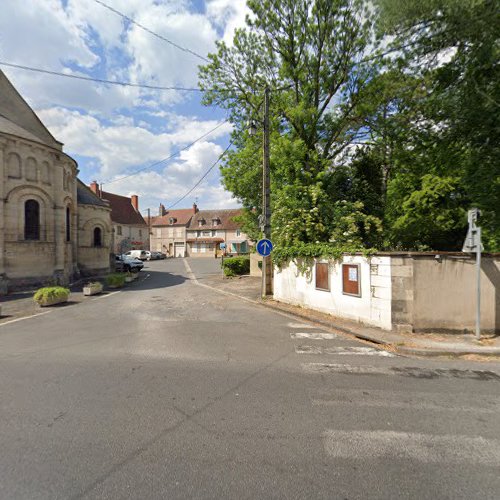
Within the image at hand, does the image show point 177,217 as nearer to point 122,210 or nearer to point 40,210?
point 122,210

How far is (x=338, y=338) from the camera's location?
7.09m

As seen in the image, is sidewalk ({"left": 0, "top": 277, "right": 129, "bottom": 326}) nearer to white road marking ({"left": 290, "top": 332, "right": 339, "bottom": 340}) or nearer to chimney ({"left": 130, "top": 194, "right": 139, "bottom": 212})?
white road marking ({"left": 290, "top": 332, "right": 339, "bottom": 340})

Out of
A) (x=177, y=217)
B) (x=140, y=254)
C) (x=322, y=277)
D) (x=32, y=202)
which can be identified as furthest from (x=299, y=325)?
(x=177, y=217)

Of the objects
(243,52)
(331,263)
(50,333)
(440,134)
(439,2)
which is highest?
(243,52)

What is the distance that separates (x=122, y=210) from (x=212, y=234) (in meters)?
16.8

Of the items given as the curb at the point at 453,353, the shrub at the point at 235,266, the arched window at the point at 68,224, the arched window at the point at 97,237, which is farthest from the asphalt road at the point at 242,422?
the arched window at the point at 97,237

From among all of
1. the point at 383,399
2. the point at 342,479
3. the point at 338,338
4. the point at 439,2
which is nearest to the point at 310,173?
the point at 439,2

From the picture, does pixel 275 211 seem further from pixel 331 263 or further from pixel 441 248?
pixel 441 248

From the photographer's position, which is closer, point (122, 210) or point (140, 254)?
point (140, 254)

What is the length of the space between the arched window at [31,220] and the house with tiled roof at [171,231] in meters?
37.7

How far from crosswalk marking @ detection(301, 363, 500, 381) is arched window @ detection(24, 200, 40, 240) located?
17992mm

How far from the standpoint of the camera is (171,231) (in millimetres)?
56281

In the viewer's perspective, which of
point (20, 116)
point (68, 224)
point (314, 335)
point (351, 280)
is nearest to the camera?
point (314, 335)

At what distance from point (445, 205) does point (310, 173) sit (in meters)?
7.26
